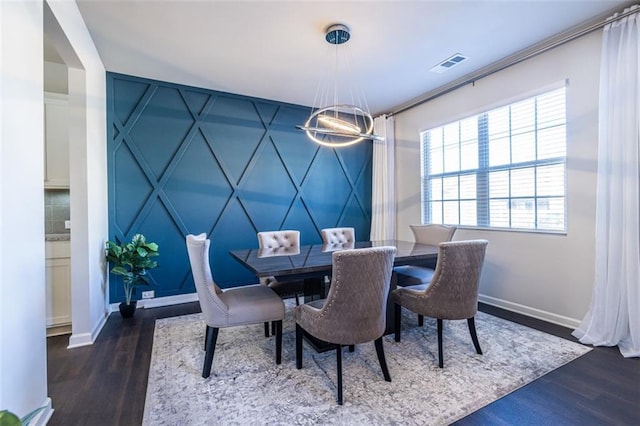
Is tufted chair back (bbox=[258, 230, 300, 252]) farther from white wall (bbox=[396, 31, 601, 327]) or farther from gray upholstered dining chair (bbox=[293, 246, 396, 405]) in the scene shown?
white wall (bbox=[396, 31, 601, 327])

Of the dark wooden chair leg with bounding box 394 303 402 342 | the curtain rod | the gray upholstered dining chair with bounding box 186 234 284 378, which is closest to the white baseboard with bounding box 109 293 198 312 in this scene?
the gray upholstered dining chair with bounding box 186 234 284 378

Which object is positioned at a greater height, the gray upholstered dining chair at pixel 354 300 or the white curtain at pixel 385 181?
the white curtain at pixel 385 181

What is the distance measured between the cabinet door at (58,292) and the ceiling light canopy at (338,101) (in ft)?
8.84

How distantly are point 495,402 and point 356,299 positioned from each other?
3.37ft

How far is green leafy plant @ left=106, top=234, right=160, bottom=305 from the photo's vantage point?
3.10 meters

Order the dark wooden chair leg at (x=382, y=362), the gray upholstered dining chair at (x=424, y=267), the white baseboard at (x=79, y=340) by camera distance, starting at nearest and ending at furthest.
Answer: the dark wooden chair leg at (x=382, y=362), the white baseboard at (x=79, y=340), the gray upholstered dining chair at (x=424, y=267)

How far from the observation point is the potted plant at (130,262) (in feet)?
10.2

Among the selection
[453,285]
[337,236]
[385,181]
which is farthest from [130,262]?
[385,181]

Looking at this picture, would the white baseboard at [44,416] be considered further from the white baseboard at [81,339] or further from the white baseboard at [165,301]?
the white baseboard at [165,301]

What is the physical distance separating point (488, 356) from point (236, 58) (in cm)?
367

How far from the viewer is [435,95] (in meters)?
4.09

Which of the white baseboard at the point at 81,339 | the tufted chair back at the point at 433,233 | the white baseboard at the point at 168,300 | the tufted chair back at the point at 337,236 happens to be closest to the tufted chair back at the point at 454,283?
the tufted chair back at the point at 433,233

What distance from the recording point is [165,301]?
3.68 meters

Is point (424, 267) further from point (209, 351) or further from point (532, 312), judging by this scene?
point (209, 351)
